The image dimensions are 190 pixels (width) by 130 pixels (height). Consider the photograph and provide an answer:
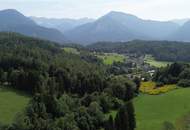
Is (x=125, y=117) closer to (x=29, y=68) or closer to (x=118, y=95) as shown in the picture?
(x=118, y=95)

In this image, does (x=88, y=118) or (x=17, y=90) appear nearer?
(x=88, y=118)

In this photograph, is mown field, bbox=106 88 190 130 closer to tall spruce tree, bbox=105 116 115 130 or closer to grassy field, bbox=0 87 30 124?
tall spruce tree, bbox=105 116 115 130

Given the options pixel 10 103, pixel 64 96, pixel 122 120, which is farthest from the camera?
pixel 10 103

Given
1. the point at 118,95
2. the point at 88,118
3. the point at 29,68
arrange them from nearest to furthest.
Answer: the point at 88,118 < the point at 118,95 < the point at 29,68

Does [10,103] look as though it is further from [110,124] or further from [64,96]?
[110,124]

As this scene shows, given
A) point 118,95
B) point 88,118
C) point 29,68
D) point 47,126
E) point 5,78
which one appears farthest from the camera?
point 29,68

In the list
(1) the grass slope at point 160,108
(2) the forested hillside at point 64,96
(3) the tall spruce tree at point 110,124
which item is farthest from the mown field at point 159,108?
(3) the tall spruce tree at point 110,124

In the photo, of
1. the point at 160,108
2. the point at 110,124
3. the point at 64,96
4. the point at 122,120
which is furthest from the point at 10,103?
the point at 160,108

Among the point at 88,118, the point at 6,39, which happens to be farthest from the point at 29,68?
the point at 6,39
